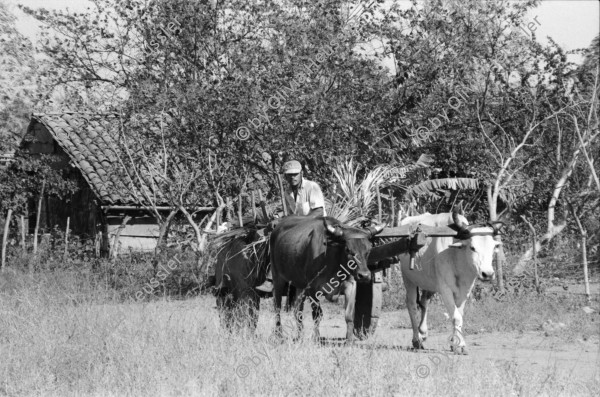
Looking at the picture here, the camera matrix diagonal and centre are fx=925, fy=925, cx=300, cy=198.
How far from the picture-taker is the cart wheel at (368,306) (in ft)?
37.4

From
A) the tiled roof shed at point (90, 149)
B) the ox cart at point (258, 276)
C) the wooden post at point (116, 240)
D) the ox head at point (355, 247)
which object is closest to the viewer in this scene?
the ox head at point (355, 247)

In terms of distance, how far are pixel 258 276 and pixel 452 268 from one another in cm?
243

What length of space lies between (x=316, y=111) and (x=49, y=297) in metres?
7.10

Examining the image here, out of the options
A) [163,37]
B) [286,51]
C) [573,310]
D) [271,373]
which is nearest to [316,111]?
[286,51]

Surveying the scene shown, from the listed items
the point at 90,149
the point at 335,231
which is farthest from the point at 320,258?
the point at 90,149

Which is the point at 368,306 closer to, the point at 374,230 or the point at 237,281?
the point at 374,230

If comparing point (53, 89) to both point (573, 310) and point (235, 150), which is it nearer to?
point (235, 150)

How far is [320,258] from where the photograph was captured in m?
10.3

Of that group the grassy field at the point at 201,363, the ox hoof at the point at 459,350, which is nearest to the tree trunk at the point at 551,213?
the grassy field at the point at 201,363

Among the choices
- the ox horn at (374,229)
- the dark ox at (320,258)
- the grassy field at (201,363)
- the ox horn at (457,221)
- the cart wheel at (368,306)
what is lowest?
the grassy field at (201,363)

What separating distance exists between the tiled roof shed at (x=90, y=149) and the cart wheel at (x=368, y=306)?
10.7 m

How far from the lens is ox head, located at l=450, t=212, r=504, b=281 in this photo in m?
11.1

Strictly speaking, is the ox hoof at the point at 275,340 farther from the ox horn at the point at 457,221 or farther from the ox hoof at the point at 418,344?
the ox horn at the point at 457,221

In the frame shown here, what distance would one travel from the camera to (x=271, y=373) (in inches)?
331
